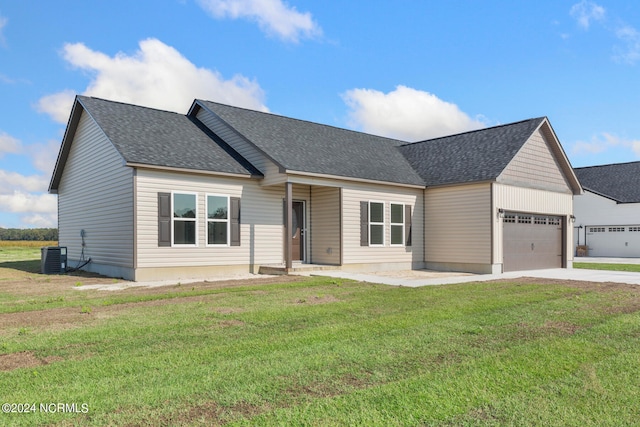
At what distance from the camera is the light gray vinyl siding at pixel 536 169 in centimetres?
1678

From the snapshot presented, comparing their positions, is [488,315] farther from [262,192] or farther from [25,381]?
[262,192]

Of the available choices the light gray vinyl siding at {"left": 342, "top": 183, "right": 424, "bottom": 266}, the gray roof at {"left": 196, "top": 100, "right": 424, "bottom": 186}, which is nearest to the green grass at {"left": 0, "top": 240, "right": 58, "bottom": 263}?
the gray roof at {"left": 196, "top": 100, "right": 424, "bottom": 186}

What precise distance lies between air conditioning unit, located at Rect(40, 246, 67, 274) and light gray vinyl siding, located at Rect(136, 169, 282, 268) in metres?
4.86

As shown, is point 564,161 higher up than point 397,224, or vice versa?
point 564,161

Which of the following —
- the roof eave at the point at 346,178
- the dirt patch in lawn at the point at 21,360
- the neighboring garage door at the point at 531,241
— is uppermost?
the roof eave at the point at 346,178

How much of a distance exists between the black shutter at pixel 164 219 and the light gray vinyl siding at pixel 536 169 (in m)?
10.8

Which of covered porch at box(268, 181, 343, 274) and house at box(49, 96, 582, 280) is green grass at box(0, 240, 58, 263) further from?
covered porch at box(268, 181, 343, 274)

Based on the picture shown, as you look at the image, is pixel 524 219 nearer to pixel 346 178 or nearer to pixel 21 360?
pixel 346 178

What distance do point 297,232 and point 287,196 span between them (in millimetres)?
2880

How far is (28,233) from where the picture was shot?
65812mm

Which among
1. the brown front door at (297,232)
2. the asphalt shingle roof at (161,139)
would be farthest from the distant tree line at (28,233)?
the brown front door at (297,232)

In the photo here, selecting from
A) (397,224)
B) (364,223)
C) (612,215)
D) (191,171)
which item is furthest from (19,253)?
(612,215)

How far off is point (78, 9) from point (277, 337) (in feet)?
38.6

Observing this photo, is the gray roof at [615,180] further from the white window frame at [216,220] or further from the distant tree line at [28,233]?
the distant tree line at [28,233]
